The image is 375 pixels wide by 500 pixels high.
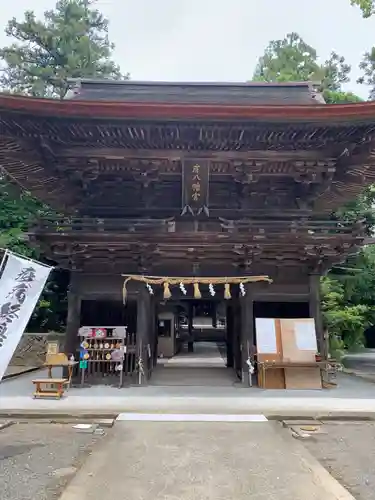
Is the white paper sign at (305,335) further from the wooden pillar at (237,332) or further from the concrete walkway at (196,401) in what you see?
the wooden pillar at (237,332)

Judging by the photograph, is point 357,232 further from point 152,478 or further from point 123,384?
point 152,478

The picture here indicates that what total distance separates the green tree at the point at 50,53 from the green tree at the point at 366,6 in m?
18.4

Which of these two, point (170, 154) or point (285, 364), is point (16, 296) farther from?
point (285, 364)

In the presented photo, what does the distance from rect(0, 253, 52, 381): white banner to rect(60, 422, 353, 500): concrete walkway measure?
1.91 metres

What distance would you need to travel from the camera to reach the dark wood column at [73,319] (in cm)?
968

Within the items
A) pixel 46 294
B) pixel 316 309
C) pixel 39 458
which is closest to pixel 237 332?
pixel 316 309

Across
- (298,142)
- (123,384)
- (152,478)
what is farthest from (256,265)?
(152,478)

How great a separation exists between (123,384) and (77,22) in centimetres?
2593

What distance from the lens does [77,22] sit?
89.1ft

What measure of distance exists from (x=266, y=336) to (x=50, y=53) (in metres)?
25.6

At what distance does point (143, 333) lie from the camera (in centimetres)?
964

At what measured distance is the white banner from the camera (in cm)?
558

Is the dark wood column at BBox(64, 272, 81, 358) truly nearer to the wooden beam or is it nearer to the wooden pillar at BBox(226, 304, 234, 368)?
the wooden beam

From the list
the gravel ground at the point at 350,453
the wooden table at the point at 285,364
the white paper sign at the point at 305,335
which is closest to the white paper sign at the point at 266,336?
the wooden table at the point at 285,364
